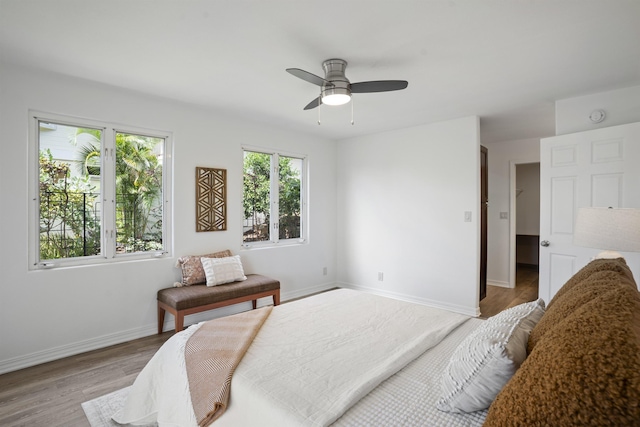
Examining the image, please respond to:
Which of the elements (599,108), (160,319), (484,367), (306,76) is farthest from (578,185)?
(160,319)

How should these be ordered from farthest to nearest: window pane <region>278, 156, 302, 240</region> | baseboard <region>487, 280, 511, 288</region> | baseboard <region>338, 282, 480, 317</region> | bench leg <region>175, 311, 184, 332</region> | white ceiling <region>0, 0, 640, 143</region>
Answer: baseboard <region>487, 280, 511, 288</region> < window pane <region>278, 156, 302, 240</region> < baseboard <region>338, 282, 480, 317</region> < bench leg <region>175, 311, 184, 332</region> < white ceiling <region>0, 0, 640, 143</region>

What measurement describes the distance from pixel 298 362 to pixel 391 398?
48 centimetres

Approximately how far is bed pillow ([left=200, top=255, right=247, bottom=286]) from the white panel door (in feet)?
→ 10.9

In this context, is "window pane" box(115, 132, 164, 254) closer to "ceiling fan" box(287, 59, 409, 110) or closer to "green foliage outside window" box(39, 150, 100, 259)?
"green foliage outside window" box(39, 150, 100, 259)

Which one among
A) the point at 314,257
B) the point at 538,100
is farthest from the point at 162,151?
the point at 538,100

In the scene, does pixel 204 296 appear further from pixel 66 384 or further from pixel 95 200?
pixel 95 200

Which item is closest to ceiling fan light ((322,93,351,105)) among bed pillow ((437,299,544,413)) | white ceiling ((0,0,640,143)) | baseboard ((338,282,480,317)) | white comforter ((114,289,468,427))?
white ceiling ((0,0,640,143))

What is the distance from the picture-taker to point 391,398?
1255 millimetres

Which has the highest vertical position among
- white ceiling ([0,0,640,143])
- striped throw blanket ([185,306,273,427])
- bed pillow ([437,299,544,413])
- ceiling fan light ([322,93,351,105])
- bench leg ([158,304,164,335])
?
white ceiling ([0,0,640,143])

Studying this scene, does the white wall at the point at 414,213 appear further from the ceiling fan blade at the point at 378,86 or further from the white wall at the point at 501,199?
the ceiling fan blade at the point at 378,86

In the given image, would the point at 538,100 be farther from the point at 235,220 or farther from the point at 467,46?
the point at 235,220

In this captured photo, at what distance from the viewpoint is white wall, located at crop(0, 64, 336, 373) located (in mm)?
2605

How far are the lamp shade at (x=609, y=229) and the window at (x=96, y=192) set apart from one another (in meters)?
3.79

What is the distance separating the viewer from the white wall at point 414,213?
3.99 metres
